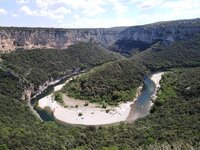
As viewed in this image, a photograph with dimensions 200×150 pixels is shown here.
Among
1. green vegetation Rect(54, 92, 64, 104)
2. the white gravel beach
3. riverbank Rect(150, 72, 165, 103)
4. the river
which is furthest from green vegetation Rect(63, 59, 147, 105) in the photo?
riverbank Rect(150, 72, 165, 103)

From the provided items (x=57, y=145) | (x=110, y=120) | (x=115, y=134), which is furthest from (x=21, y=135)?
(x=110, y=120)

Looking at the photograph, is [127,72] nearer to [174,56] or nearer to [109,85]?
[109,85]

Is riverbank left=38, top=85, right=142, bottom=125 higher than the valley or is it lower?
lower

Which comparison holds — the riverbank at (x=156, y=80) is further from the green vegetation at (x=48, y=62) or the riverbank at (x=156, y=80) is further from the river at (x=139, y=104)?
the green vegetation at (x=48, y=62)

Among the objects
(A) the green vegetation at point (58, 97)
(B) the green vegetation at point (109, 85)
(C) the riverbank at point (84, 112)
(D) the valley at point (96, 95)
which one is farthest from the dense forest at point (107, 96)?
(C) the riverbank at point (84, 112)

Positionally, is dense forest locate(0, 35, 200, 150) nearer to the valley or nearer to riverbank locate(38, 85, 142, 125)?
the valley

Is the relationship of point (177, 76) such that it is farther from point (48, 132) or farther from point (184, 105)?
point (48, 132)
